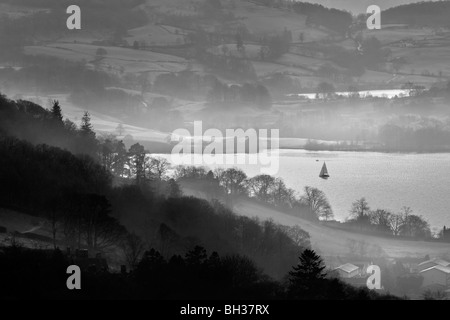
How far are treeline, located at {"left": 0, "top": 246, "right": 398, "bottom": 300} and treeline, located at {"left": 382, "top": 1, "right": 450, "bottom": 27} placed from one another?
87.5 metres

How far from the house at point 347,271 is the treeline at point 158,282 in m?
7.17

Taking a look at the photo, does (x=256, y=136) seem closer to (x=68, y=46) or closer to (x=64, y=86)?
(x=64, y=86)

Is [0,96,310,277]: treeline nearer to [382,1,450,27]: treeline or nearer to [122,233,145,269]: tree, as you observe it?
[122,233,145,269]: tree

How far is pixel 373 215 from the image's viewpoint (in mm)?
41938

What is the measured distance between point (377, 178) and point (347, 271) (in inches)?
1001

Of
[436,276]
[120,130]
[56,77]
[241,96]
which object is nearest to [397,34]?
[241,96]

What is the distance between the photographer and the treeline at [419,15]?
10912cm

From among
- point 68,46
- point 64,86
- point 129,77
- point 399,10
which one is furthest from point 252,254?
point 399,10

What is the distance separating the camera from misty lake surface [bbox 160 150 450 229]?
46750 mm

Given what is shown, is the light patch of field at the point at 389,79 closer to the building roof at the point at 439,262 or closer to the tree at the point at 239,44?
the tree at the point at 239,44

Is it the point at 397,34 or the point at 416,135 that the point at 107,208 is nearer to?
the point at 416,135

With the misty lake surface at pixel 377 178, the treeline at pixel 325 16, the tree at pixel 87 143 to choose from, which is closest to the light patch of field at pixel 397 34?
the treeline at pixel 325 16

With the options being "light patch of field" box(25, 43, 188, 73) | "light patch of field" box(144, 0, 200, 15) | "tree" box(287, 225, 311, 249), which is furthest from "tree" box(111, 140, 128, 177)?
"light patch of field" box(144, 0, 200, 15)
